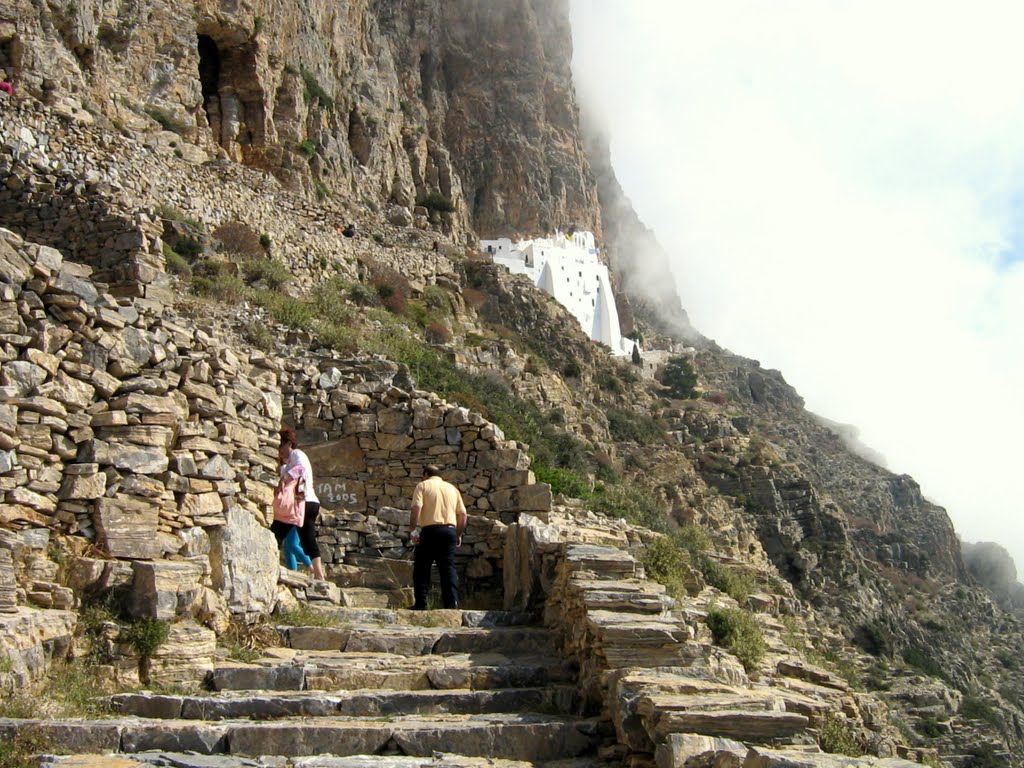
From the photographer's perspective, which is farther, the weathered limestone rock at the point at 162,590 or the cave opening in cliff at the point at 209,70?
the cave opening in cliff at the point at 209,70

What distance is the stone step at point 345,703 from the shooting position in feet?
17.9

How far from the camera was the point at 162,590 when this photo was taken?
5.98 metres

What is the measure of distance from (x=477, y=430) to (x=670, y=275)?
97.0m

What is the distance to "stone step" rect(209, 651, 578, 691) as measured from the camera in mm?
6027

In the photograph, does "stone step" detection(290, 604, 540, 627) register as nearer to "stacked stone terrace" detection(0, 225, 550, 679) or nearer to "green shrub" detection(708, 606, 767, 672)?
"stacked stone terrace" detection(0, 225, 550, 679)

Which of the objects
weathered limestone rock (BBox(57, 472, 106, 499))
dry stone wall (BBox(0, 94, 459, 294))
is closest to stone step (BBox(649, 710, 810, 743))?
weathered limestone rock (BBox(57, 472, 106, 499))

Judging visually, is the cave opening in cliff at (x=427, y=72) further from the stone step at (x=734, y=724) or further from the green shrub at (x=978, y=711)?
the stone step at (x=734, y=724)

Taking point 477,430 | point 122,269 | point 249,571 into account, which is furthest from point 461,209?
point 249,571

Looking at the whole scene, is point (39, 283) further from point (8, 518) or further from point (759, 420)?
point (759, 420)

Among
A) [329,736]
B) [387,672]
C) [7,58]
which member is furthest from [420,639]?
[7,58]

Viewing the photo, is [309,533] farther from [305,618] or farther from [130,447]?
[130,447]

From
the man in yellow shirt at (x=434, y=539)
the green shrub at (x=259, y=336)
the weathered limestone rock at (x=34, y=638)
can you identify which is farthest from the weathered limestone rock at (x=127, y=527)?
the green shrub at (x=259, y=336)

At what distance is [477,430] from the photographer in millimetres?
11195

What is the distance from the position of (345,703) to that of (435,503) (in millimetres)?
3054
